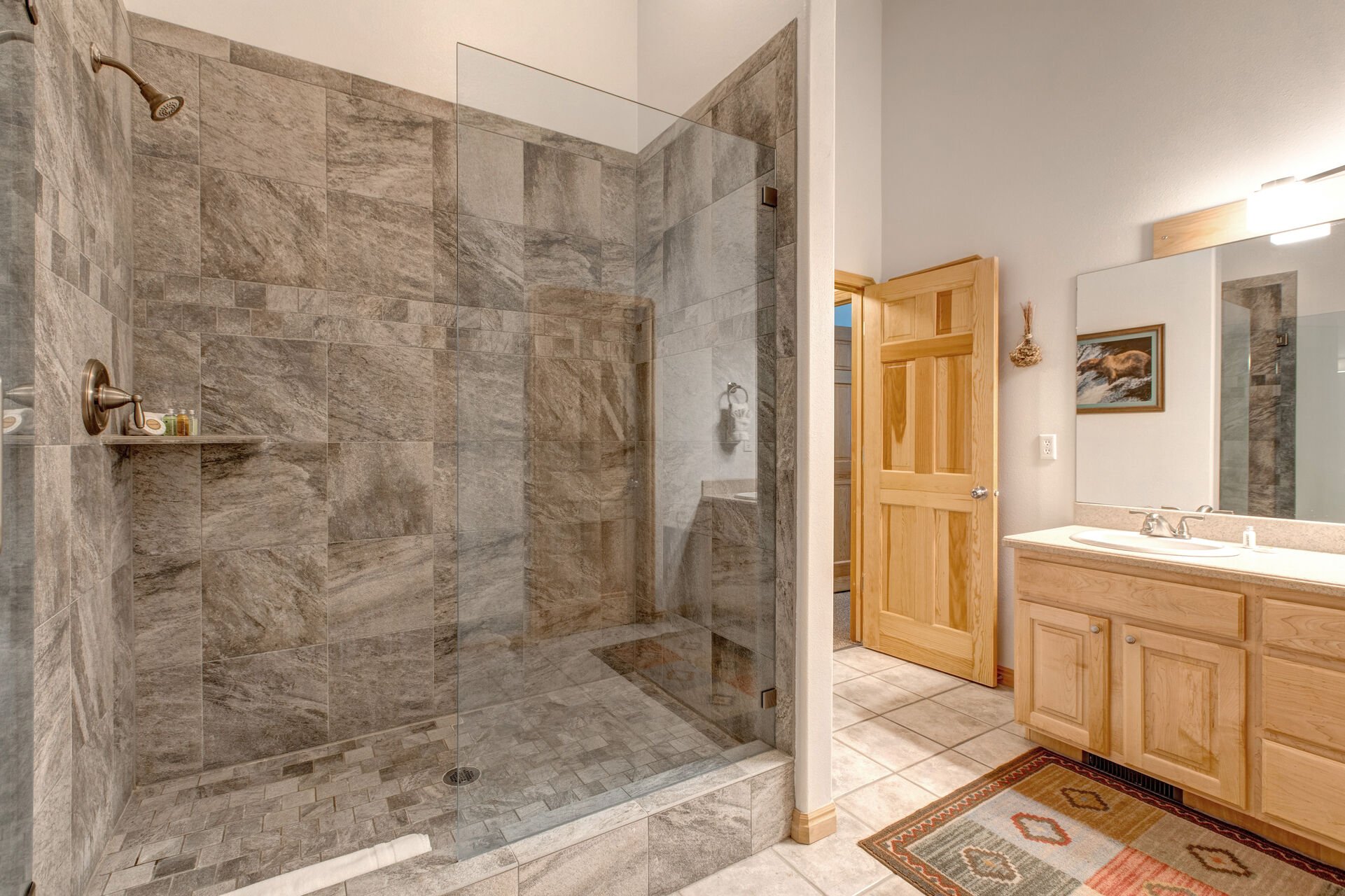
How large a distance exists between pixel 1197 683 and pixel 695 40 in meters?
2.85

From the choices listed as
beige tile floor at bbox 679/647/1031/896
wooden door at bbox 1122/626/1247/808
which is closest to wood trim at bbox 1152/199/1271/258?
wooden door at bbox 1122/626/1247/808

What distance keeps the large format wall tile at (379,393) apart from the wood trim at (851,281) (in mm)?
2246

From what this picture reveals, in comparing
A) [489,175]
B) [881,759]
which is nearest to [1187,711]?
[881,759]

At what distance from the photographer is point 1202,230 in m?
2.32

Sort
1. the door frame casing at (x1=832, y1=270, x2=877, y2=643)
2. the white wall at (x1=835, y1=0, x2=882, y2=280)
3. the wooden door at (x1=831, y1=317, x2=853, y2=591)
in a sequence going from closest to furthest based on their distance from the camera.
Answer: the white wall at (x1=835, y1=0, x2=882, y2=280) < the door frame casing at (x1=832, y1=270, x2=877, y2=643) < the wooden door at (x1=831, y1=317, x2=853, y2=591)

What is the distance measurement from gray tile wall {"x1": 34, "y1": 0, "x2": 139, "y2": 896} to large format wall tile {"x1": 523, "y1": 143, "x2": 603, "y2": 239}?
1013mm

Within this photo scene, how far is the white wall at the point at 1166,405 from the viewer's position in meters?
2.32

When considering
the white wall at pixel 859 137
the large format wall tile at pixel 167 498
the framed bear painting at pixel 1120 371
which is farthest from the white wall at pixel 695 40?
the large format wall tile at pixel 167 498

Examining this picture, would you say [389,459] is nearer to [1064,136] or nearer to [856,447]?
[856,447]

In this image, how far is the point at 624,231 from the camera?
1.64 m

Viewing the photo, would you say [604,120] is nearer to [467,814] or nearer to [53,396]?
[53,396]

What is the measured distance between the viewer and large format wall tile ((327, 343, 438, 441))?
2330mm

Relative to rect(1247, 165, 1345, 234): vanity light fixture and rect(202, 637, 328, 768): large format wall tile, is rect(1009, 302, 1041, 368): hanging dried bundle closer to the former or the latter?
rect(1247, 165, 1345, 234): vanity light fixture

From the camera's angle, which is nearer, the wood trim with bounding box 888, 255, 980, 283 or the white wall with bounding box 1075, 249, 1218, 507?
the white wall with bounding box 1075, 249, 1218, 507
